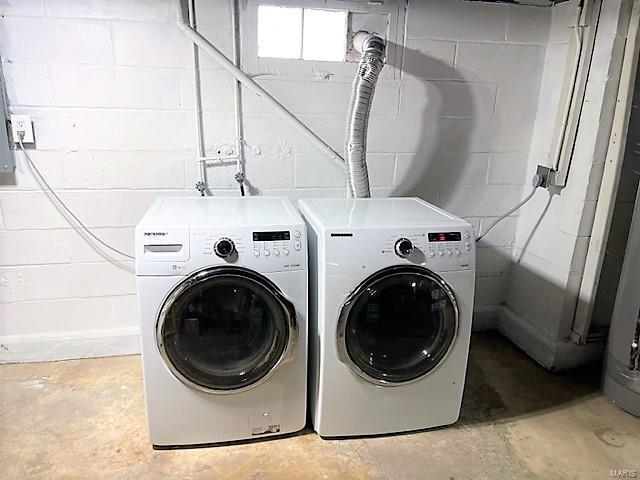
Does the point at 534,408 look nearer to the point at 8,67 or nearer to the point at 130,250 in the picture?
the point at 130,250

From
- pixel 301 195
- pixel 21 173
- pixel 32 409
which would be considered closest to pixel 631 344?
pixel 301 195

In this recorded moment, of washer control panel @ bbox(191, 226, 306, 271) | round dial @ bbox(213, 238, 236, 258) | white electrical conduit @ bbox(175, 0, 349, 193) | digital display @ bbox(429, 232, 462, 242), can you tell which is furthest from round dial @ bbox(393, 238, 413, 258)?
white electrical conduit @ bbox(175, 0, 349, 193)

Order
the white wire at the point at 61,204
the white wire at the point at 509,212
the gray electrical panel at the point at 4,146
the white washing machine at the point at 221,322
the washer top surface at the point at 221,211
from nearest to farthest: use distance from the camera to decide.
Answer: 1. the white washing machine at the point at 221,322
2. the washer top surface at the point at 221,211
3. the gray electrical panel at the point at 4,146
4. the white wire at the point at 61,204
5. the white wire at the point at 509,212

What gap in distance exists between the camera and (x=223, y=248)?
174 cm

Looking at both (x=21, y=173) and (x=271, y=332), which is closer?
(x=271, y=332)

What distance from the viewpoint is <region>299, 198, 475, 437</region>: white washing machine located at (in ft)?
5.98

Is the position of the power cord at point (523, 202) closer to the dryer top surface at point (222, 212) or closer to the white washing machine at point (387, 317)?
the white washing machine at point (387, 317)

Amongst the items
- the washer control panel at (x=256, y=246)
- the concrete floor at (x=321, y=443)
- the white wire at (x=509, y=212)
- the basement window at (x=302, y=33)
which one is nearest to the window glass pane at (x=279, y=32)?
the basement window at (x=302, y=33)

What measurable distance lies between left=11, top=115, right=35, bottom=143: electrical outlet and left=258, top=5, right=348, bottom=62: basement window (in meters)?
1.08

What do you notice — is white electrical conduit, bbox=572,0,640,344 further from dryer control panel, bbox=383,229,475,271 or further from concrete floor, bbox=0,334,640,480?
dryer control panel, bbox=383,229,475,271

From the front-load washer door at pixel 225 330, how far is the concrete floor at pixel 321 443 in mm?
338

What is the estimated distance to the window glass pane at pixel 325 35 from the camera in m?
2.35

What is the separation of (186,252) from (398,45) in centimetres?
148

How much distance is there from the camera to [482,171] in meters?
2.73
